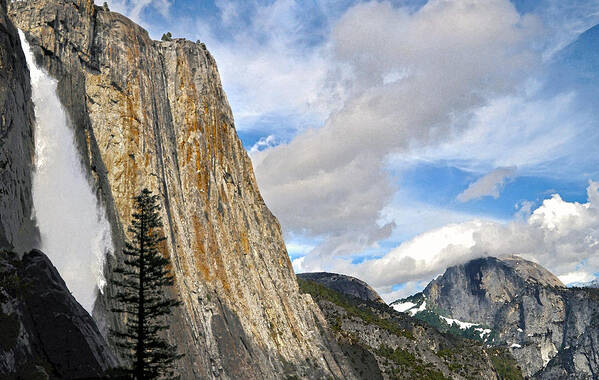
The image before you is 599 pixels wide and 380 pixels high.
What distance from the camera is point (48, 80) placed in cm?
5309

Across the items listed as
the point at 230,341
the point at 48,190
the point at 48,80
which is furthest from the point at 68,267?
the point at 230,341

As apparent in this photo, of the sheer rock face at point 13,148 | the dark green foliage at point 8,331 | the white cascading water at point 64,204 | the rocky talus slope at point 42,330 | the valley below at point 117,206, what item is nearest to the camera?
the dark green foliage at point 8,331

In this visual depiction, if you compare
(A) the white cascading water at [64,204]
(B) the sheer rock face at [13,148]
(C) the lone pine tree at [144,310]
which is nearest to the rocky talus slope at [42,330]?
(C) the lone pine tree at [144,310]

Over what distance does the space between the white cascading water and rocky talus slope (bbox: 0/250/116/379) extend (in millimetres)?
17268

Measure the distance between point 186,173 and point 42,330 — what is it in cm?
4854

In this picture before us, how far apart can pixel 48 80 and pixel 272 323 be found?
4876 centimetres

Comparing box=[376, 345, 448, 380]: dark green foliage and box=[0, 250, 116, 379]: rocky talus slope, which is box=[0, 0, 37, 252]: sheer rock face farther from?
box=[376, 345, 448, 380]: dark green foliage

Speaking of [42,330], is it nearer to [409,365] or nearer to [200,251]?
[200,251]

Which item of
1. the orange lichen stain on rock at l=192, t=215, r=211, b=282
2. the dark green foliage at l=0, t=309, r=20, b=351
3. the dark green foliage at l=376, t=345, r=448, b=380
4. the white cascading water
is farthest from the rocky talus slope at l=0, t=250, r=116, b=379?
the dark green foliage at l=376, t=345, r=448, b=380

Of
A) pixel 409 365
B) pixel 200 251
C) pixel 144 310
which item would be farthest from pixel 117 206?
pixel 409 365

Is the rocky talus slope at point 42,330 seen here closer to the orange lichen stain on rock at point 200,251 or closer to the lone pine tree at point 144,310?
the lone pine tree at point 144,310

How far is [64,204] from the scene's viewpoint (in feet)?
157

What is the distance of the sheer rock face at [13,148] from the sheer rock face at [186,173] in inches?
481

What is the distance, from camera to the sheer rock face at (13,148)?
107 feet
